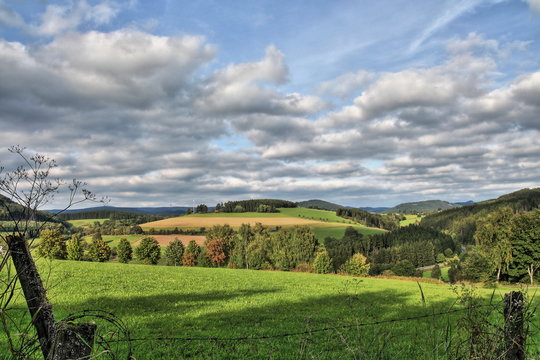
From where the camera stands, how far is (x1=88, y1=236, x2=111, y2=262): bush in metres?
71.0

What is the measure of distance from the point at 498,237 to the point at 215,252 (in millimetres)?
58524

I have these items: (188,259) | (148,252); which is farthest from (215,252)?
(148,252)

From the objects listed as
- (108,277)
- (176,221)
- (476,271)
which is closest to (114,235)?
(176,221)

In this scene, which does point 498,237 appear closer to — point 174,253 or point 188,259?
point 188,259

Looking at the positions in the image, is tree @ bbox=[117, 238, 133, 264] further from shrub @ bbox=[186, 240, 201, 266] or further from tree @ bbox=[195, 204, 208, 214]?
tree @ bbox=[195, 204, 208, 214]

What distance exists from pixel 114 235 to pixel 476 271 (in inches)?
4248

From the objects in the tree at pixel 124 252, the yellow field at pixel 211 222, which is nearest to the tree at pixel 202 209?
the yellow field at pixel 211 222

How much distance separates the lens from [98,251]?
235ft

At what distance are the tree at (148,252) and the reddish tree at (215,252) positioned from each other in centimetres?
1185

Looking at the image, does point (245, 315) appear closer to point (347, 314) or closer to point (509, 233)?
point (347, 314)

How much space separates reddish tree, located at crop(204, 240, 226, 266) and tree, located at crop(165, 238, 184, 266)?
679cm

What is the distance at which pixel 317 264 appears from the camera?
71375 millimetres

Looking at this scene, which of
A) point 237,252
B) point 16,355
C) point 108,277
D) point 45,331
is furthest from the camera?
point 237,252

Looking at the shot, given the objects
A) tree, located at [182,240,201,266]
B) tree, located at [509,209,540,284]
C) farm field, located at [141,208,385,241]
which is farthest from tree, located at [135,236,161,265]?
tree, located at [509,209,540,284]
